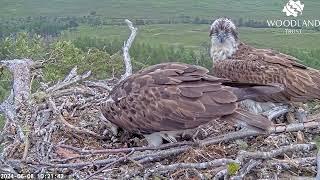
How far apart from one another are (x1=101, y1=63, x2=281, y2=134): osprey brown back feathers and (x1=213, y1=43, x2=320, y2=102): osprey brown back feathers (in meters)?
1.01

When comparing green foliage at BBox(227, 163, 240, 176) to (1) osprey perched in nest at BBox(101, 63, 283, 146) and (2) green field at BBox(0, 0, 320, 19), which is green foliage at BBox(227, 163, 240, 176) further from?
(2) green field at BBox(0, 0, 320, 19)

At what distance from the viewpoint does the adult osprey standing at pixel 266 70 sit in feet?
23.7

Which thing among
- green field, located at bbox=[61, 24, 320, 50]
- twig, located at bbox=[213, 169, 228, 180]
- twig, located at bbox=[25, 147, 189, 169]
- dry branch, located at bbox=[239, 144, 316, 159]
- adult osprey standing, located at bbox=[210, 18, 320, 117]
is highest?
adult osprey standing, located at bbox=[210, 18, 320, 117]

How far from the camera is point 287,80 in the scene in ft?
23.8

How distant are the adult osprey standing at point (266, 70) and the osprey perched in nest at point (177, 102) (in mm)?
1025

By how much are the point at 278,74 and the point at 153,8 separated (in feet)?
271

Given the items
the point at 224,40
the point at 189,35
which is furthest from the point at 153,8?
the point at 224,40

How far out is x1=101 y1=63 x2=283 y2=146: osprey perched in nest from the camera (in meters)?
6.02

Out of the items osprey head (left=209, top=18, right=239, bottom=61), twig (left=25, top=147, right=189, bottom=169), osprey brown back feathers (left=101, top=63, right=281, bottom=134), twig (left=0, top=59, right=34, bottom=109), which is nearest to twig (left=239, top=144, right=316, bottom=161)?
osprey brown back feathers (left=101, top=63, right=281, bottom=134)

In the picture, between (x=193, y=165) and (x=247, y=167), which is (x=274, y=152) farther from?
(x=193, y=165)

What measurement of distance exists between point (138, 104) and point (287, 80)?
2065 millimetres

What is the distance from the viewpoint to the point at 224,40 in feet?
25.6

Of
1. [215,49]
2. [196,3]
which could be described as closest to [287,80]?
[215,49]

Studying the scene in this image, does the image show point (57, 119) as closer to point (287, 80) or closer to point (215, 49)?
point (215, 49)
